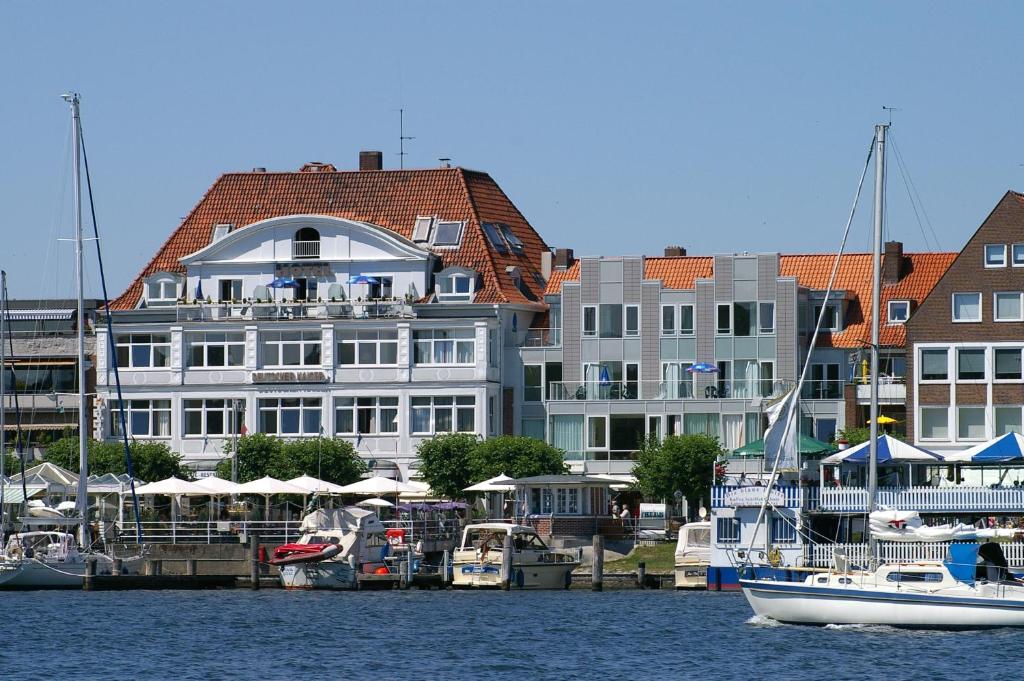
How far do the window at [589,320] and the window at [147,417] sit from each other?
19.5 meters

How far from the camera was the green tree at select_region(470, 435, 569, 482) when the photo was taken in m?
103

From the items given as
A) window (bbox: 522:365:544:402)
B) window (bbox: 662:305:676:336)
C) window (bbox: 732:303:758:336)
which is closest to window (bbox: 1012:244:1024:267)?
window (bbox: 732:303:758:336)

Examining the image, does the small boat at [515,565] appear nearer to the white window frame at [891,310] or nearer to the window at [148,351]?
the white window frame at [891,310]

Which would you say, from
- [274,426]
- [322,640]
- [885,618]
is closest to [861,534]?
[885,618]

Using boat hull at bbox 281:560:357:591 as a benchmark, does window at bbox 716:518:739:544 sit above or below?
above

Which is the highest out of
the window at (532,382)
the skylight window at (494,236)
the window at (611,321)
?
the skylight window at (494,236)

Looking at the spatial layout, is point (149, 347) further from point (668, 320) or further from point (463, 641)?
point (463, 641)

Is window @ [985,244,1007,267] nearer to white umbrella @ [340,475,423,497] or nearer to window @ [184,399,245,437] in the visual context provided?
white umbrella @ [340,475,423,497]

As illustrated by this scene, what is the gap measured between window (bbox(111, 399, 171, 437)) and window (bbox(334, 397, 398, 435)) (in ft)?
26.4

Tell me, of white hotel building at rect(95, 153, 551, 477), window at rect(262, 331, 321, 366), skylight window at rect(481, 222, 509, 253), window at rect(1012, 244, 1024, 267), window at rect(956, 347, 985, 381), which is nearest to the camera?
window at rect(1012, 244, 1024, 267)

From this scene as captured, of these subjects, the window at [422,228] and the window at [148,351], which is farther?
the window at [422,228]

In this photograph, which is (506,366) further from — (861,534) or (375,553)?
(861,534)

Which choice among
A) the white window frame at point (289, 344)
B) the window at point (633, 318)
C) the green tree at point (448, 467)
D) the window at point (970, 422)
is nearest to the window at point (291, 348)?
the white window frame at point (289, 344)

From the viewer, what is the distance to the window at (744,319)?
106875 mm
